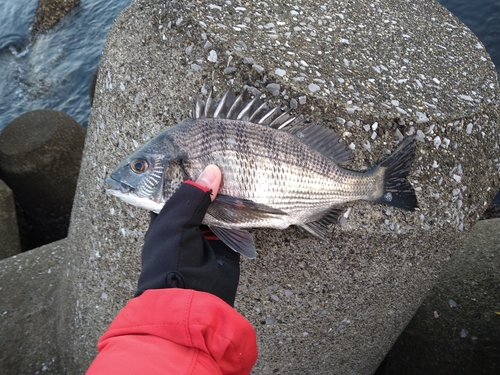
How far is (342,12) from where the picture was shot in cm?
273

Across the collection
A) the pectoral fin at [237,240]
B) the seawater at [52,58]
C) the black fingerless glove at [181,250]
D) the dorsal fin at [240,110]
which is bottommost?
the seawater at [52,58]

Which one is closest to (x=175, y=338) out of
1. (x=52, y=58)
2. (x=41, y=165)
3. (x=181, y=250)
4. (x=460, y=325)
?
(x=181, y=250)

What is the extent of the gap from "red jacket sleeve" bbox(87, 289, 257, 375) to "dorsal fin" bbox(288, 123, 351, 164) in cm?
93

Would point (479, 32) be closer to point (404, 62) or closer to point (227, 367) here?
point (404, 62)

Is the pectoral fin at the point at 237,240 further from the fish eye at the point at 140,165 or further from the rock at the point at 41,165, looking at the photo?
the rock at the point at 41,165

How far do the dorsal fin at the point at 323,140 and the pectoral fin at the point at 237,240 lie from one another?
1.78ft

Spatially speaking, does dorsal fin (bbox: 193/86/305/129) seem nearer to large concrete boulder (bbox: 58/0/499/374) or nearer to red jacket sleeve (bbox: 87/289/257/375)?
large concrete boulder (bbox: 58/0/499/374)

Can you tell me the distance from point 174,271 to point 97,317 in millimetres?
1527

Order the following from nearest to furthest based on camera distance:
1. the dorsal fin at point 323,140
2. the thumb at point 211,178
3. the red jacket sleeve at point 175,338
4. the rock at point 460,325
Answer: the red jacket sleeve at point 175,338
the thumb at point 211,178
the dorsal fin at point 323,140
the rock at point 460,325

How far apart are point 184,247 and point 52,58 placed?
9.36 meters

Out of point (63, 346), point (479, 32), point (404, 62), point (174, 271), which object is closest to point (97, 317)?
point (63, 346)

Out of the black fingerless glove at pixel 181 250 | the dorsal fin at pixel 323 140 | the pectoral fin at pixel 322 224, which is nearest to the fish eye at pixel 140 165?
the black fingerless glove at pixel 181 250

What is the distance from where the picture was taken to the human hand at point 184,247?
170 cm

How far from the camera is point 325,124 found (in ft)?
7.39
